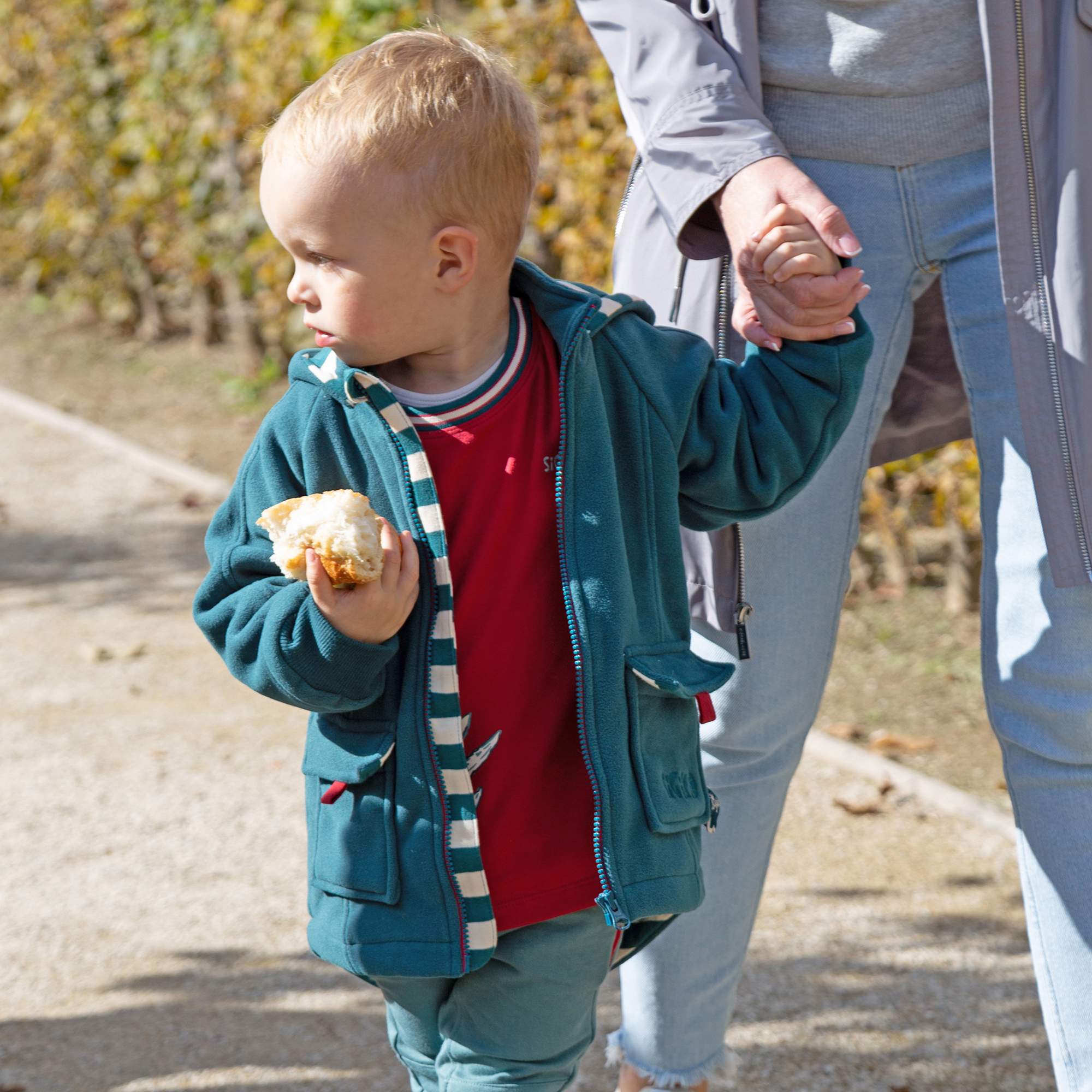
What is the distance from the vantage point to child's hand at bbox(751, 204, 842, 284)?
152cm

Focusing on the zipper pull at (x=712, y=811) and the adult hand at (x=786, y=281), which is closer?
the adult hand at (x=786, y=281)

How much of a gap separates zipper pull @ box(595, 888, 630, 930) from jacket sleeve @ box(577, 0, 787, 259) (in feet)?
2.66

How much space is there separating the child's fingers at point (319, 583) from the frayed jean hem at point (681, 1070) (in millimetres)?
1054

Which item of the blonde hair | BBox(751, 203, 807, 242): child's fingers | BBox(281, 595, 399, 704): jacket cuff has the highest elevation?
the blonde hair

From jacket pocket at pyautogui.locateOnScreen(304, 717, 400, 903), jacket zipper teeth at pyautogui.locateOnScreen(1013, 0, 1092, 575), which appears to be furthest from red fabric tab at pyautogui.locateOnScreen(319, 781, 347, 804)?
jacket zipper teeth at pyautogui.locateOnScreen(1013, 0, 1092, 575)

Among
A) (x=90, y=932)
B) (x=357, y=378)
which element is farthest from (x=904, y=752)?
(x=357, y=378)

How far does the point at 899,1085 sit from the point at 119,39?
6.92 m

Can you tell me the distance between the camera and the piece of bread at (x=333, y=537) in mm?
1363

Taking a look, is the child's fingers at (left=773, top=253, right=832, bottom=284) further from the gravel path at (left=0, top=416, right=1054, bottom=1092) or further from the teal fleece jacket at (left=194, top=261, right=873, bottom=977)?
the gravel path at (left=0, top=416, right=1054, bottom=1092)

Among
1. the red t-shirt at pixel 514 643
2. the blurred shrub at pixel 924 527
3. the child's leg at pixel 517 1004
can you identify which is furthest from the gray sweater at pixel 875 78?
the blurred shrub at pixel 924 527

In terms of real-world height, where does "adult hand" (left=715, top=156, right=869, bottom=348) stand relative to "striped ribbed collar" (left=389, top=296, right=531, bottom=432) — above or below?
above

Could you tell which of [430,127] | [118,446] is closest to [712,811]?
[430,127]

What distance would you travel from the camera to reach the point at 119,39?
748 centimetres

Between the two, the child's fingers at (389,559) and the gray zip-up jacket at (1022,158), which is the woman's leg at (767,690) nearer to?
the gray zip-up jacket at (1022,158)
